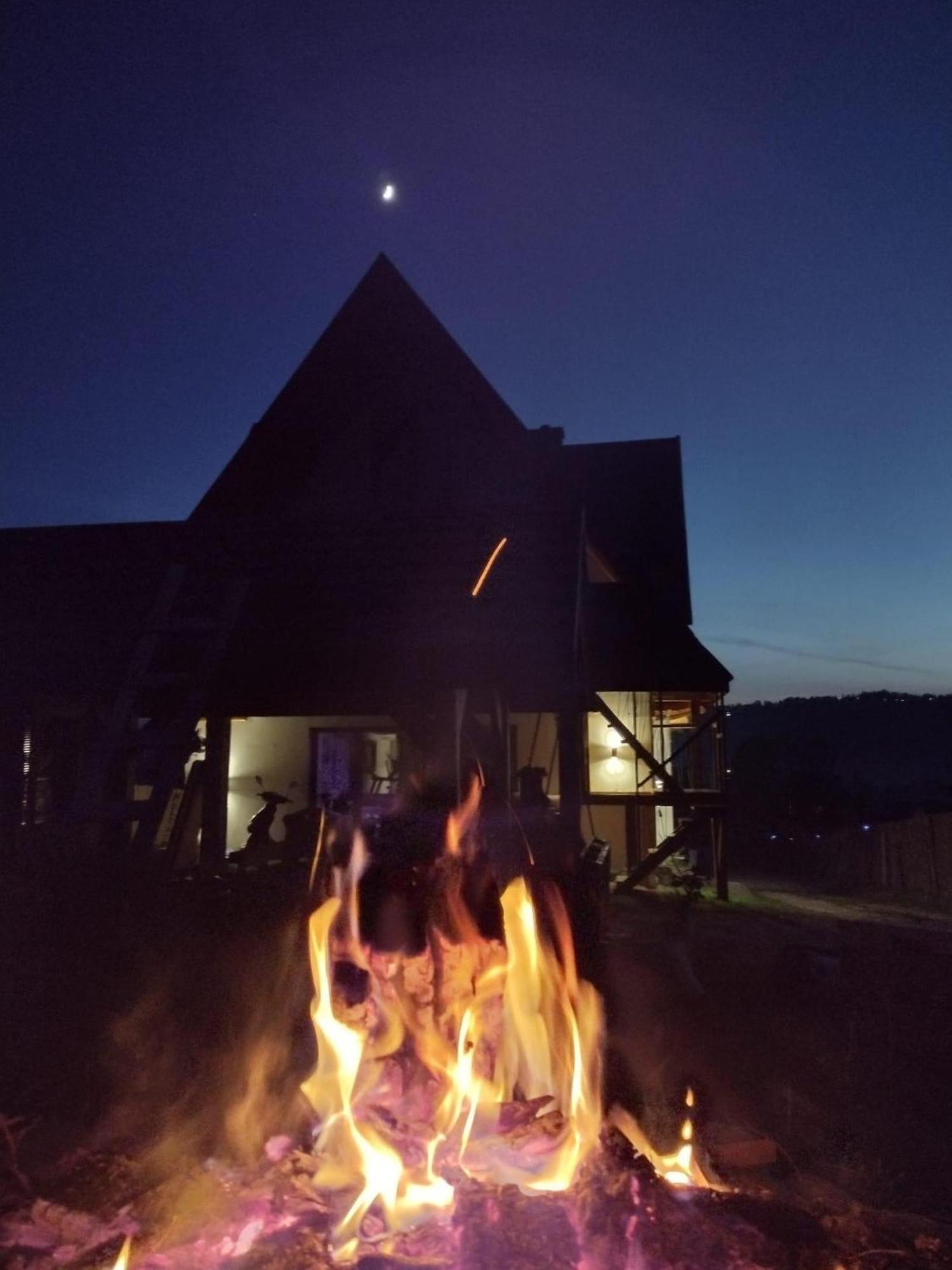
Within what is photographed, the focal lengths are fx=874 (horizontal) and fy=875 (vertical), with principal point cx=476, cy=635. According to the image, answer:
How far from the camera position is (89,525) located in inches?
393

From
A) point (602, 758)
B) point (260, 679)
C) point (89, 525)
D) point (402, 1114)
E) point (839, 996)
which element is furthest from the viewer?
point (602, 758)

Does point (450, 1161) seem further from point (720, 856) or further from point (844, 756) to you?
point (844, 756)

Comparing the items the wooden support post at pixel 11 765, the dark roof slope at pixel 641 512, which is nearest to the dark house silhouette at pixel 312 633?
the wooden support post at pixel 11 765

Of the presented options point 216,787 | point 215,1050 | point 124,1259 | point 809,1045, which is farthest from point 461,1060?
point 216,787

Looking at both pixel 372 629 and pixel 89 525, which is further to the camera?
pixel 89 525

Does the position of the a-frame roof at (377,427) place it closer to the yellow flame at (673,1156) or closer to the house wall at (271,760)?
the house wall at (271,760)

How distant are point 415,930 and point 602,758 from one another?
491 inches

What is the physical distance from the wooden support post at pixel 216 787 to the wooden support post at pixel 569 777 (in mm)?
3310

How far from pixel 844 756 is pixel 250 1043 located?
81.6 meters

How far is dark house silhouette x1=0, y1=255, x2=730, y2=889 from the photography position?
20.1 feet

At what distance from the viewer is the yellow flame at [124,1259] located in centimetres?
302

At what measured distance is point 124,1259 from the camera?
3031 mm

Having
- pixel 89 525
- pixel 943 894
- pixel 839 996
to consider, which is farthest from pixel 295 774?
pixel 943 894

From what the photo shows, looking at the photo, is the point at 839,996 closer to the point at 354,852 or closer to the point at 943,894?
the point at 354,852
